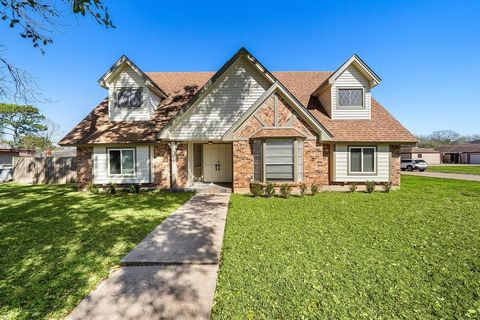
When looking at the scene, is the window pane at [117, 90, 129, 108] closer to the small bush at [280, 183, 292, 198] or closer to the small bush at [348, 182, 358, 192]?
the small bush at [280, 183, 292, 198]

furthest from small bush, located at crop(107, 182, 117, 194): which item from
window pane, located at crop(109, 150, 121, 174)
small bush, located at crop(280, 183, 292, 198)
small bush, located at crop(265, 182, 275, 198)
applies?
small bush, located at crop(280, 183, 292, 198)

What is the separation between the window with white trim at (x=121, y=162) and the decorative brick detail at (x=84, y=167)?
1229 millimetres

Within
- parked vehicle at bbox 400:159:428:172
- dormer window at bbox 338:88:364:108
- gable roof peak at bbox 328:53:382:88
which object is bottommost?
parked vehicle at bbox 400:159:428:172

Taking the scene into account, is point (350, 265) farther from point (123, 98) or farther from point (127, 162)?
point (123, 98)

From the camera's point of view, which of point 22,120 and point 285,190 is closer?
point 285,190

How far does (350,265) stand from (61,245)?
635 cm

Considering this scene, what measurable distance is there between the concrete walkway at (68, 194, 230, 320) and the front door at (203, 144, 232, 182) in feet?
26.8

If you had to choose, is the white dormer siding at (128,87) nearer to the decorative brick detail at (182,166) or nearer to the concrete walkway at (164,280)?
the decorative brick detail at (182,166)

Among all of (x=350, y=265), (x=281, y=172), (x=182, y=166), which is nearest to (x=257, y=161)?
(x=281, y=172)

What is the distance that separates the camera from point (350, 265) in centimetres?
424

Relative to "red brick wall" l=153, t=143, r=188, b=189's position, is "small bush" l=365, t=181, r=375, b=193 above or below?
below

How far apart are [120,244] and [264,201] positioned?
616 centimetres

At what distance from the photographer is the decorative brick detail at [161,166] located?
12.8 m

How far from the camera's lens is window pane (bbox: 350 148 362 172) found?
485 inches
